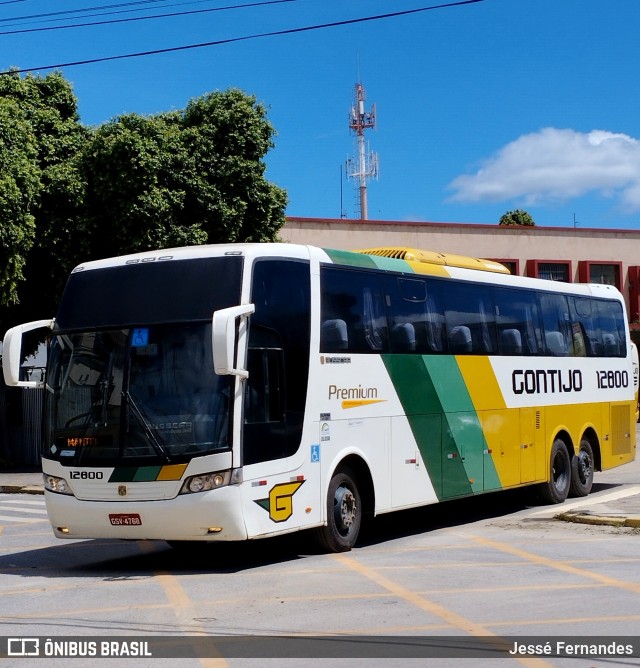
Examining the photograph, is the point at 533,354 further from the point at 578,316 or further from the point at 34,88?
the point at 34,88

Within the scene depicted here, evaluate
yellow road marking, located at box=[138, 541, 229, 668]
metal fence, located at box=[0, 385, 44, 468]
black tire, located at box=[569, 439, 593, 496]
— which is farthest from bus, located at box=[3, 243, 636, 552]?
metal fence, located at box=[0, 385, 44, 468]

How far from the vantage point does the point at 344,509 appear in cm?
1307

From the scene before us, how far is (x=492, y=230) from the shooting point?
44.3m

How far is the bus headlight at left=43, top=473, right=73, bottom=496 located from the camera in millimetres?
12047

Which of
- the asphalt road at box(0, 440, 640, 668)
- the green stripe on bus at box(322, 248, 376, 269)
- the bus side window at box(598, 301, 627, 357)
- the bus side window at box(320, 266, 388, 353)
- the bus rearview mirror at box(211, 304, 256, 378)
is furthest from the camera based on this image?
the bus side window at box(598, 301, 627, 357)

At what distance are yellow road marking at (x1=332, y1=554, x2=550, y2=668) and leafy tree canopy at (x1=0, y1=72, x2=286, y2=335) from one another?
16.5m

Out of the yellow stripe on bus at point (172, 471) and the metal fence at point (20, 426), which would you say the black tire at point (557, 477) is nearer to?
the yellow stripe on bus at point (172, 471)

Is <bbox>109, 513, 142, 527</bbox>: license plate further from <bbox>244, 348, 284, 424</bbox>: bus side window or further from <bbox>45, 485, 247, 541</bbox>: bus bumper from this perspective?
<bbox>244, 348, 284, 424</bbox>: bus side window

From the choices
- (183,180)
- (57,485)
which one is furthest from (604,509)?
(183,180)

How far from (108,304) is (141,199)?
15375 millimetres

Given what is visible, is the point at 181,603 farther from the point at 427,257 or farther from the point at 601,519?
the point at 427,257

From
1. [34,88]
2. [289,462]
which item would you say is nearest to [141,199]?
[34,88]

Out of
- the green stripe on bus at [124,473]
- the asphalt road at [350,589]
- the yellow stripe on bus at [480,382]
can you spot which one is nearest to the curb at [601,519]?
the asphalt road at [350,589]

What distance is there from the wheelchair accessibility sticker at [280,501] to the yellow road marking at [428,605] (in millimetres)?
870
